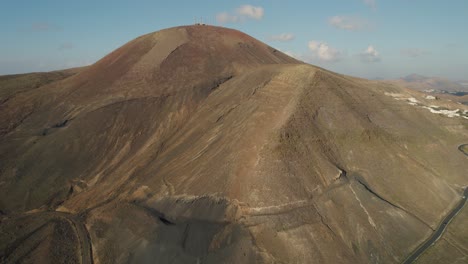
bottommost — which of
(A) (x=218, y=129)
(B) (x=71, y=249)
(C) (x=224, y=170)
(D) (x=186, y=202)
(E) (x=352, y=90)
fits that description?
(B) (x=71, y=249)

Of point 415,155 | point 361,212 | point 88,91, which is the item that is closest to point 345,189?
point 361,212

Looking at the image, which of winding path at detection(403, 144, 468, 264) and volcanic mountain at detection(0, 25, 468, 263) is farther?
winding path at detection(403, 144, 468, 264)

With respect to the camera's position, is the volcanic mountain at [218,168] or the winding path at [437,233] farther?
the winding path at [437,233]

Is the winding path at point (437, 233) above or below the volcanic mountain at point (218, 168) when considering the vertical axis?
below

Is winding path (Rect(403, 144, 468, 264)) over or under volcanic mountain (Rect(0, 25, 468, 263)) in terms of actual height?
under

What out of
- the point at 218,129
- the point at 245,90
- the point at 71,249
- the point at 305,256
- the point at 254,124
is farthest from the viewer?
the point at 245,90

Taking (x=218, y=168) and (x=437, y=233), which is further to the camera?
(x=218, y=168)

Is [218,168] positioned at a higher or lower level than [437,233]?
higher

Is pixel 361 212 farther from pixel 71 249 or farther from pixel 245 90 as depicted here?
pixel 71 249
